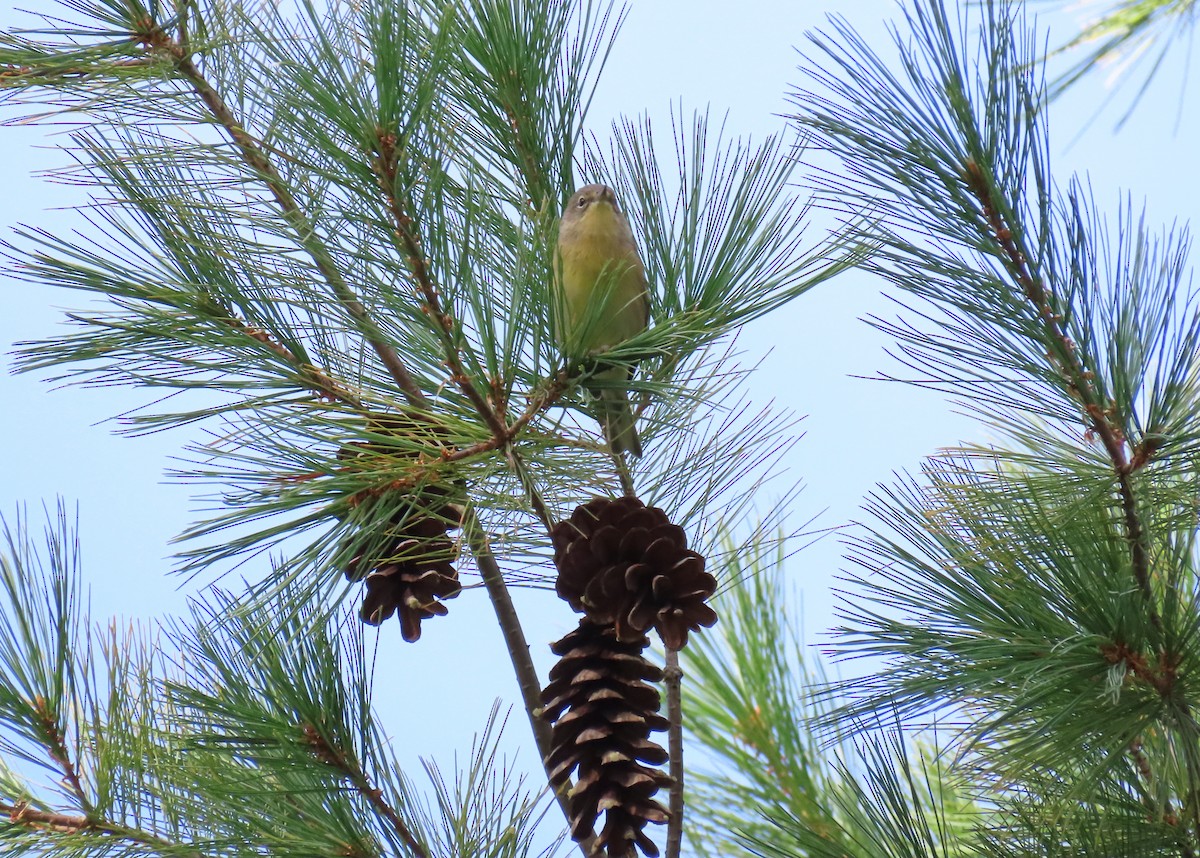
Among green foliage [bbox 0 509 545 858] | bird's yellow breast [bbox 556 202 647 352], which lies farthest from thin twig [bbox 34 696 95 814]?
bird's yellow breast [bbox 556 202 647 352]

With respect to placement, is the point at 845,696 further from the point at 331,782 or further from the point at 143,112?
the point at 143,112

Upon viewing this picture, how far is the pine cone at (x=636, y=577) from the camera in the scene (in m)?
1.56

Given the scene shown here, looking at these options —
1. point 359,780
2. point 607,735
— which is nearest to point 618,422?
point 607,735

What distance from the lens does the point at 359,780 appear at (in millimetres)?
1797

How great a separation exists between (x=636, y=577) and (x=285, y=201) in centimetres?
63

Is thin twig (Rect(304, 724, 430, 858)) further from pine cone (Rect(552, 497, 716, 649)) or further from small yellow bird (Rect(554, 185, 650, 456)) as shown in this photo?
small yellow bird (Rect(554, 185, 650, 456))

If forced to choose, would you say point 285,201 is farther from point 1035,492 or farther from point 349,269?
point 1035,492

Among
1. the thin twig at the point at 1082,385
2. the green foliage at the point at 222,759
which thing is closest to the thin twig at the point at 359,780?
the green foliage at the point at 222,759

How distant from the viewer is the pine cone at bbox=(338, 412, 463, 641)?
1.44 m

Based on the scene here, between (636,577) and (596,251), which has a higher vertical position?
(596,251)

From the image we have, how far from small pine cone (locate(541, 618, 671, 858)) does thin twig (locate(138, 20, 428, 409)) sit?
1.30 feet

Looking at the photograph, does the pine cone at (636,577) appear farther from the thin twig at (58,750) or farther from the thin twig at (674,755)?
the thin twig at (58,750)

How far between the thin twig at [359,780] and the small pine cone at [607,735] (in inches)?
10.5

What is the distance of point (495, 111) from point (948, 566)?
97 cm
